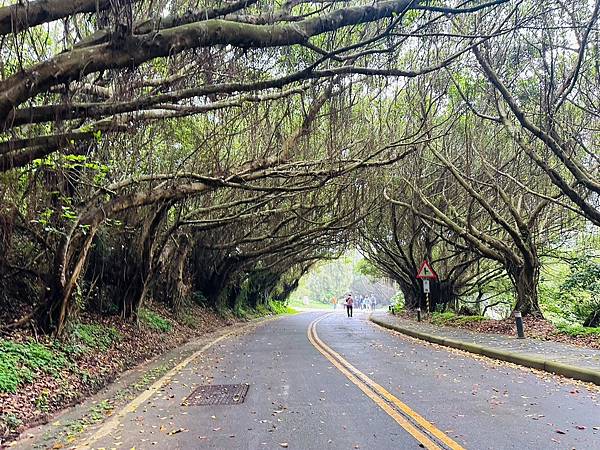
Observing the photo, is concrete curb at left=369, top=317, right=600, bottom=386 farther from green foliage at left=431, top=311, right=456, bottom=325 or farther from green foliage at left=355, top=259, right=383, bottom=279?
green foliage at left=355, top=259, right=383, bottom=279

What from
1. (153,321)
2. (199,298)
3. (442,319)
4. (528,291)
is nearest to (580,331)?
(528,291)

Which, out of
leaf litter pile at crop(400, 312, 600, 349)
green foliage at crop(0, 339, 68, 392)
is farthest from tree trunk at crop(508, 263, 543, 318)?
green foliage at crop(0, 339, 68, 392)

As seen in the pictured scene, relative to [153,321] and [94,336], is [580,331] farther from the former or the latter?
[153,321]

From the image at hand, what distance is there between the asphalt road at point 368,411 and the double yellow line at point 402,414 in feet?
0.04

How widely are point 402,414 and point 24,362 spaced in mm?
5503

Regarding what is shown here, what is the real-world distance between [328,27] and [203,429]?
15.3 ft

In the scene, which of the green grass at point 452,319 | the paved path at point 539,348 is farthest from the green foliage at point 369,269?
the paved path at point 539,348

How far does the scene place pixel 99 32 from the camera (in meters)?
5.92

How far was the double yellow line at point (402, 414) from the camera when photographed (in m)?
5.14

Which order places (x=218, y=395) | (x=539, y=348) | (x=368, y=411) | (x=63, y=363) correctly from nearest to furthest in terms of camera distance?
(x=368, y=411), (x=218, y=395), (x=63, y=363), (x=539, y=348)

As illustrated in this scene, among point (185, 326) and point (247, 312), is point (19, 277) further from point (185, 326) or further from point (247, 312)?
point (247, 312)

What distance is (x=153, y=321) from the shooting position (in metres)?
16.4

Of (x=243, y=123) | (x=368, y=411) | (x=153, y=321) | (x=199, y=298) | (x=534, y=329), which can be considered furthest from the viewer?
(x=199, y=298)

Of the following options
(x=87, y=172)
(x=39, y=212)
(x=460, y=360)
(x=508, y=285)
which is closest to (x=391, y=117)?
Answer: (x=460, y=360)
